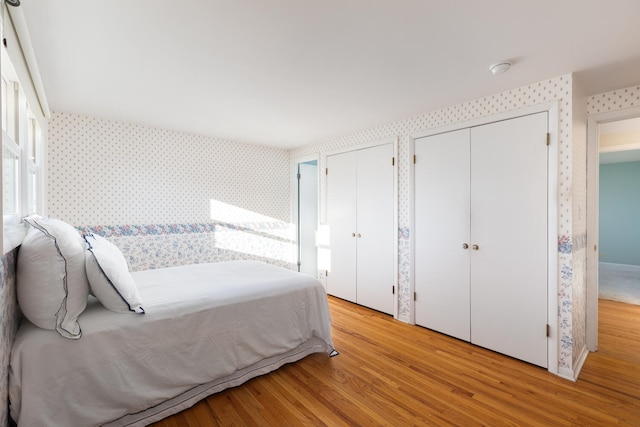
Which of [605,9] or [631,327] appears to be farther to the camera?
[631,327]

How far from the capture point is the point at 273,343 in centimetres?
233

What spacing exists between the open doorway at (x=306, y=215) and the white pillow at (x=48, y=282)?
3.55 metres

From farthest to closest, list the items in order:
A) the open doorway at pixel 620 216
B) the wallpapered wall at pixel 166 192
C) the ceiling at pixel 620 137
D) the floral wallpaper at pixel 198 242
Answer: the open doorway at pixel 620 216, the ceiling at pixel 620 137, the floral wallpaper at pixel 198 242, the wallpapered wall at pixel 166 192

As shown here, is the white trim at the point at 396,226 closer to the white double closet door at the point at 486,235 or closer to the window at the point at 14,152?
the white double closet door at the point at 486,235

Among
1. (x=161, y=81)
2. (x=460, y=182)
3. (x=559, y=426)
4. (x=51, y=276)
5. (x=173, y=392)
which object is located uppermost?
(x=161, y=81)

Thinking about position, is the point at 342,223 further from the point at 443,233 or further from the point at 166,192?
the point at 166,192

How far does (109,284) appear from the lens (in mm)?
1729

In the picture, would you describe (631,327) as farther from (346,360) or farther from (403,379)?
(346,360)

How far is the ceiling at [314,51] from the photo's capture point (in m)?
1.57

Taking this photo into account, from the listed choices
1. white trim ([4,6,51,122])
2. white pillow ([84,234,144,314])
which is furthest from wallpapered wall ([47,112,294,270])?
white pillow ([84,234,144,314])

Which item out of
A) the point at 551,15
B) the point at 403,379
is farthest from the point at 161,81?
the point at 403,379

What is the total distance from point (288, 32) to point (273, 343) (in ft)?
7.04

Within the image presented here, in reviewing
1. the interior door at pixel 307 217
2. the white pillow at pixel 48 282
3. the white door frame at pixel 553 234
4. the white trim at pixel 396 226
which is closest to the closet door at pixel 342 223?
the white trim at pixel 396 226

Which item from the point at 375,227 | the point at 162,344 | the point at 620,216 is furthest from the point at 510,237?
the point at 620,216
